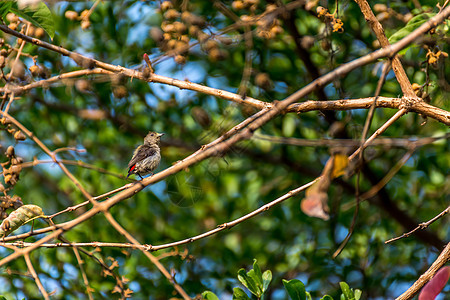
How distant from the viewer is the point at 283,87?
4.77m

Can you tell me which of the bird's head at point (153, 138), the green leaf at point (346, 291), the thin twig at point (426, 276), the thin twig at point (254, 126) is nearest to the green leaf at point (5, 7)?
the thin twig at point (254, 126)

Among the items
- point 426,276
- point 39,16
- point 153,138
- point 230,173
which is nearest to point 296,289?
point 426,276

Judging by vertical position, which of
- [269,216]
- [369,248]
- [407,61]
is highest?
[407,61]

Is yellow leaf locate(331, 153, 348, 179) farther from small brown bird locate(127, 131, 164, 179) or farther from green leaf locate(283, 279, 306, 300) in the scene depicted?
small brown bird locate(127, 131, 164, 179)

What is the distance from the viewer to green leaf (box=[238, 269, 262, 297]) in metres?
2.57

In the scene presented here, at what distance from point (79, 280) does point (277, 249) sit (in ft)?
6.03

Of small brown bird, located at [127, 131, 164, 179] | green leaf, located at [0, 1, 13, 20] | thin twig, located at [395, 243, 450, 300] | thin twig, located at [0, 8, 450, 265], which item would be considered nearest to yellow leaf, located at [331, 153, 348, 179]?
thin twig, located at [0, 8, 450, 265]

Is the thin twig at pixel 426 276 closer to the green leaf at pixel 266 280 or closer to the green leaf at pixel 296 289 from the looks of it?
the green leaf at pixel 296 289

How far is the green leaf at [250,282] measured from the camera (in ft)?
8.45

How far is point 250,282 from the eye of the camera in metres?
2.58

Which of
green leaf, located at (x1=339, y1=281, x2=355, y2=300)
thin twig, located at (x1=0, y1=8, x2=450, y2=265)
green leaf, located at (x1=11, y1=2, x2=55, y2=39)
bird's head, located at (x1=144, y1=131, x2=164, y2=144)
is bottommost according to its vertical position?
green leaf, located at (x1=339, y1=281, x2=355, y2=300)

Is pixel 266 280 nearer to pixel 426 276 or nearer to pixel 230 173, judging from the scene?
pixel 426 276

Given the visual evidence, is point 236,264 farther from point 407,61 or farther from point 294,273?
point 407,61

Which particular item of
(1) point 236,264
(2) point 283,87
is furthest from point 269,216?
(2) point 283,87
